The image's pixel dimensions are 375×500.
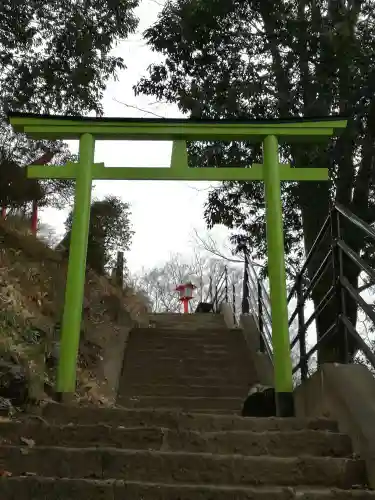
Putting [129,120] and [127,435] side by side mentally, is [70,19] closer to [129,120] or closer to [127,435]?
[129,120]

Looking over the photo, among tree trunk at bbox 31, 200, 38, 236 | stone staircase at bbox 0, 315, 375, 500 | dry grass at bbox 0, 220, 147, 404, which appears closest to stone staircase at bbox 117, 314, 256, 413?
dry grass at bbox 0, 220, 147, 404

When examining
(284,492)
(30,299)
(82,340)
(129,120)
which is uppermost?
(129,120)

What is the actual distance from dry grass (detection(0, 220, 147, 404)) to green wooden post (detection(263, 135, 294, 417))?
6.82 feet

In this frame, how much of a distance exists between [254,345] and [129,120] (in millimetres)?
4322

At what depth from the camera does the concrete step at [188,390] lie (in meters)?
6.82

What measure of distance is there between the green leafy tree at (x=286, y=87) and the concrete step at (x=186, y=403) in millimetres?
1303

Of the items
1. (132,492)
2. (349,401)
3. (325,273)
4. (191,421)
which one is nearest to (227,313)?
(325,273)

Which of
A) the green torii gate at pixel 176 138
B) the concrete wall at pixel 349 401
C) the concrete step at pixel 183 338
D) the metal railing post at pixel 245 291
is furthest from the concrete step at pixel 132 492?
the metal railing post at pixel 245 291

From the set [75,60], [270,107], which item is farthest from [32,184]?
[270,107]

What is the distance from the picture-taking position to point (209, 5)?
8422mm

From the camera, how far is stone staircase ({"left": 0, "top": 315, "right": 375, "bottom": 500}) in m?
2.48

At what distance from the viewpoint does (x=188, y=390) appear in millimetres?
6891

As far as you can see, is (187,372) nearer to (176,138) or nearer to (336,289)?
(176,138)

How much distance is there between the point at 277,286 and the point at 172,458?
2.38 m
